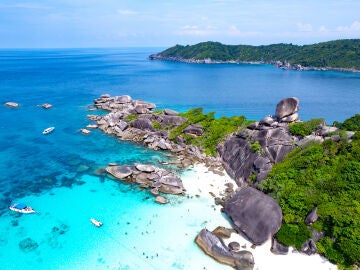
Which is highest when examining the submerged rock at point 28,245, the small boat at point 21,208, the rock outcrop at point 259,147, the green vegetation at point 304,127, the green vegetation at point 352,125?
the green vegetation at point 352,125

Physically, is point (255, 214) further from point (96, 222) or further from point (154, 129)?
point (154, 129)

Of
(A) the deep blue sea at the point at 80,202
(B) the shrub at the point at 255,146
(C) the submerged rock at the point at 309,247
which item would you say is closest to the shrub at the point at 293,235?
(C) the submerged rock at the point at 309,247

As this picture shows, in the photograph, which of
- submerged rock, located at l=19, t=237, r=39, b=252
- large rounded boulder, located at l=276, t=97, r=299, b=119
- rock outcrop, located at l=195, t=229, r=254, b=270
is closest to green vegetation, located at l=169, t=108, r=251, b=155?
large rounded boulder, located at l=276, t=97, r=299, b=119

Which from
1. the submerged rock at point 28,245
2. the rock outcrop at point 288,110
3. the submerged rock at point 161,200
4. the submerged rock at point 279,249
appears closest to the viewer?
the submerged rock at point 279,249

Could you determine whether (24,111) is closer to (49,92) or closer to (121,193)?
(49,92)

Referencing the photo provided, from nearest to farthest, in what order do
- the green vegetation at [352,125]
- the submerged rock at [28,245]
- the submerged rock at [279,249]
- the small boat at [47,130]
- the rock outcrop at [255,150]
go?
the submerged rock at [279,249]
the submerged rock at [28,245]
the rock outcrop at [255,150]
the green vegetation at [352,125]
the small boat at [47,130]

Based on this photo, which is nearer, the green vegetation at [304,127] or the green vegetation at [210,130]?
the green vegetation at [304,127]

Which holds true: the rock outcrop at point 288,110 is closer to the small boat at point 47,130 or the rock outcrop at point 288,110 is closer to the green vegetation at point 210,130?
the green vegetation at point 210,130

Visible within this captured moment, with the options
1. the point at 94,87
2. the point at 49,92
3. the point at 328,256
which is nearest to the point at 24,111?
the point at 49,92
